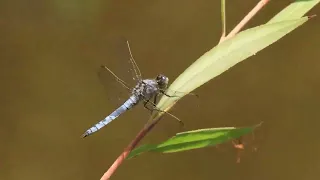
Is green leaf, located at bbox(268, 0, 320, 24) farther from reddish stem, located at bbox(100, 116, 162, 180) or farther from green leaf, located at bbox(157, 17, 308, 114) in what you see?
reddish stem, located at bbox(100, 116, 162, 180)

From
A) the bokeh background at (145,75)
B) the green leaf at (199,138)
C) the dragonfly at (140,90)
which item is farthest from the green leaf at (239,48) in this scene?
the bokeh background at (145,75)

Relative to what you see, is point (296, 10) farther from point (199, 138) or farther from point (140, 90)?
point (140, 90)

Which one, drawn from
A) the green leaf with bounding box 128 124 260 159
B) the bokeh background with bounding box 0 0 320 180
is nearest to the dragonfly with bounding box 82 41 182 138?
the green leaf with bounding box 128 124 260 159

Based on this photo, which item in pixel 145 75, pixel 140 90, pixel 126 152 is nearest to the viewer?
pixel 126 152

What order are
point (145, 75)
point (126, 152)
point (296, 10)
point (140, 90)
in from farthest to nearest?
point (145, 75) → point (140, 90) → point (296, 10) → point (126, 152)

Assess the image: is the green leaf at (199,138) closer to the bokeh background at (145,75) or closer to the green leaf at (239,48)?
the green leaf at (239,48)

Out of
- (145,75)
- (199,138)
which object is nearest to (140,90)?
(199,138)

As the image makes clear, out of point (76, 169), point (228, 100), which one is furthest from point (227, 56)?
point (76, 169)
